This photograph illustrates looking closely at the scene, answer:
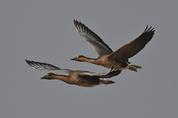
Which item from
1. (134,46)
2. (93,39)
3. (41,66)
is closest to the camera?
(134,46)

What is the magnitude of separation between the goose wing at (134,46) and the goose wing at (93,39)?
6.58 feet

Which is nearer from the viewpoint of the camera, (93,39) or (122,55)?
(122,55)

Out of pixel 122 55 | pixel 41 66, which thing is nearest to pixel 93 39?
pixel 41 66

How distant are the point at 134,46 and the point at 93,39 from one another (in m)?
5.27

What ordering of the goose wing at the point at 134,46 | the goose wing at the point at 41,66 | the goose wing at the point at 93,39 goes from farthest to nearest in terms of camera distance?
the goose wing at the point at 93,39, the goose wing at the point at 41,66, the goose wing at the point at 134,46

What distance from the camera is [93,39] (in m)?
27.5

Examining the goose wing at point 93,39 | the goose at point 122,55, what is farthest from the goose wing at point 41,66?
the goose wing at point 93,39

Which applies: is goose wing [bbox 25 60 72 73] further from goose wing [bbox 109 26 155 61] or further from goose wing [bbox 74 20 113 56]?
goose wing [bbox 109 26 155 61]

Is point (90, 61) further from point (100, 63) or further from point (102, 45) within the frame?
point (102, 45)

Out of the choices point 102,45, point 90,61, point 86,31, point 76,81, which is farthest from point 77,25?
point 76,81

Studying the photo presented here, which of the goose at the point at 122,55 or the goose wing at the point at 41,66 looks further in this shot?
the goose wing at the point at 41,66

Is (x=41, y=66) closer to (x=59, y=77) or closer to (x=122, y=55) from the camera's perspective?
(x=59, y=77)

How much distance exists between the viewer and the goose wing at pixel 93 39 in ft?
84.7

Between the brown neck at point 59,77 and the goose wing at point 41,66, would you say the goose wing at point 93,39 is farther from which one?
the brown neck at point 59,77
